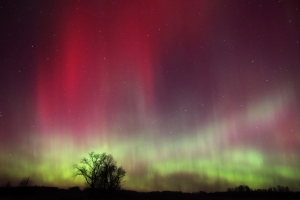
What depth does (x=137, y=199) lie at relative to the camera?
150 ft

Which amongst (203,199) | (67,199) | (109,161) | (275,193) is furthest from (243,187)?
(67,199)

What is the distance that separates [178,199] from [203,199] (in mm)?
5417

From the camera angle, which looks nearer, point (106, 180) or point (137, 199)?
point (137, 199)

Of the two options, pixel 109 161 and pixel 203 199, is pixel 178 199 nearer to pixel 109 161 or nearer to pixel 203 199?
pixel 203 199

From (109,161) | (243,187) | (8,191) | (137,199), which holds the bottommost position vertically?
(243,187)

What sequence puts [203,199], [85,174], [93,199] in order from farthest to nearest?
1. [85,174]
2. [203,199]
3. [93,199]

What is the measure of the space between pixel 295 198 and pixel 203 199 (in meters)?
20.2

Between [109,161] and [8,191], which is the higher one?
[109,161]

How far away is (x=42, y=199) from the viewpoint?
38.6 metres

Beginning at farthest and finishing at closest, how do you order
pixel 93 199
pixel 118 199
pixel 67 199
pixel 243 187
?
pixel 243 187, pixel 118 199, pixel 93 199, pixel 67 199

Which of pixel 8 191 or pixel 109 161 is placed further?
pixel 109 161

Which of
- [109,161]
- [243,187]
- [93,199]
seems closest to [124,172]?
[109,161]

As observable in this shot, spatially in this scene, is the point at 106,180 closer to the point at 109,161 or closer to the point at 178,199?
the point at 109,161

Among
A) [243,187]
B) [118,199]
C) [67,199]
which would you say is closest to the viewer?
[67,199]
